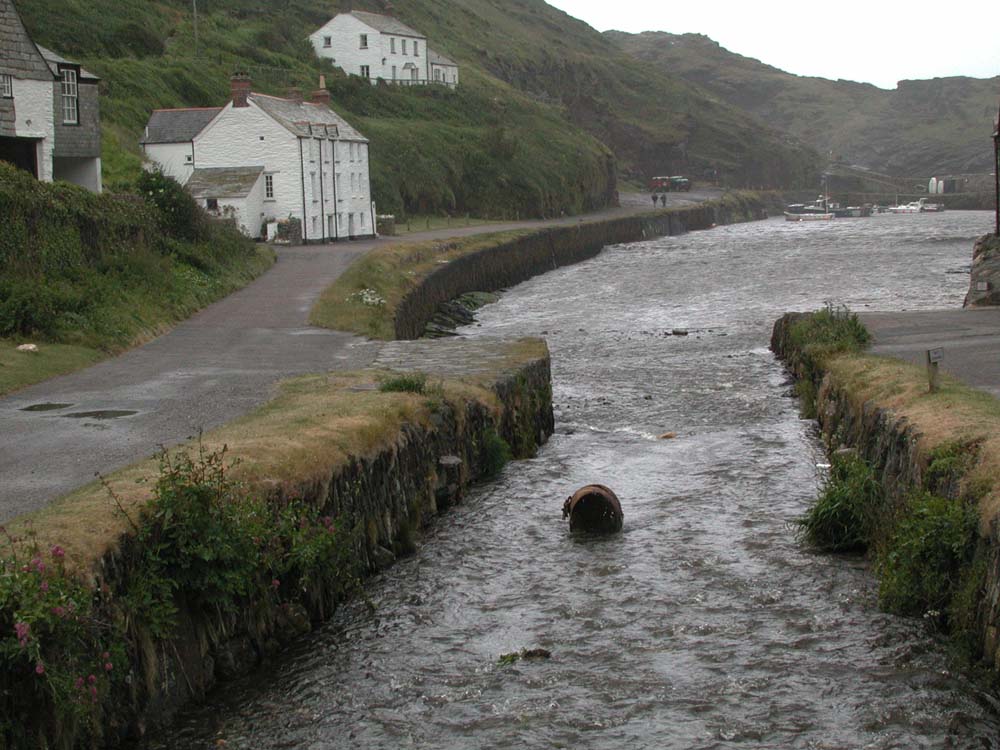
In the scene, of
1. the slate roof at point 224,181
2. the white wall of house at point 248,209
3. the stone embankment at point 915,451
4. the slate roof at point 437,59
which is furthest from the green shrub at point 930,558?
the slate roof at point 437,59

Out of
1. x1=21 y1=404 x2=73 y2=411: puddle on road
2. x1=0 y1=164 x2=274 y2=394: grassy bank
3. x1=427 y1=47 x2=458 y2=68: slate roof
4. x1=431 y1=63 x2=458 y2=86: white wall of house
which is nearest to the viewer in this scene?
x1=21 y1=404 x2=73 y2=411: puddle on road

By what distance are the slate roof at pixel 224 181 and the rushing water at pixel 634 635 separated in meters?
38.2

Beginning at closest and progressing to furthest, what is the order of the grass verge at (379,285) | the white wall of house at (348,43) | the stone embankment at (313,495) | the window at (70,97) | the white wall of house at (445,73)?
the stone embankment at (313,495) < the grass verge at (379,285) < the window at (70,97) < the white wall of house at (348,43) < the white wall of house at (445,73)

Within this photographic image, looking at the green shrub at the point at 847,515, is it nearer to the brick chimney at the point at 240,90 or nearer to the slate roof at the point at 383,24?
the brick chimney at the point at 240,90

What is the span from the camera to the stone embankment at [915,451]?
1291cm

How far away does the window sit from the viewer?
4388 centimetres

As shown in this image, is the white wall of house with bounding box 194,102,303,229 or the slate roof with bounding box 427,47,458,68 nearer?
the white wall of house with bounding box 194,102,303,229

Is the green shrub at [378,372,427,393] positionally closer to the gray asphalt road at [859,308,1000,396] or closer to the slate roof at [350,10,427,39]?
the gray asphalt road at [859,308,1000,396]

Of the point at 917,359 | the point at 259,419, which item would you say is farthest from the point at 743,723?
the point at 917,359

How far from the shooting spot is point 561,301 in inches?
2297

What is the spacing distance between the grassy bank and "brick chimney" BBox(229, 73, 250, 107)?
22082 mm

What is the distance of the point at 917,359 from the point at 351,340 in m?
13.5

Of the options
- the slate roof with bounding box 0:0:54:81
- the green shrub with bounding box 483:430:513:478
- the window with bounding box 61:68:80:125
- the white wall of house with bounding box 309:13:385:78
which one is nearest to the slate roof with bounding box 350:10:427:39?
the white wall of house with bounding box 309:13:385:78

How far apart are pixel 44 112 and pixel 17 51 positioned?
8.43 feet
